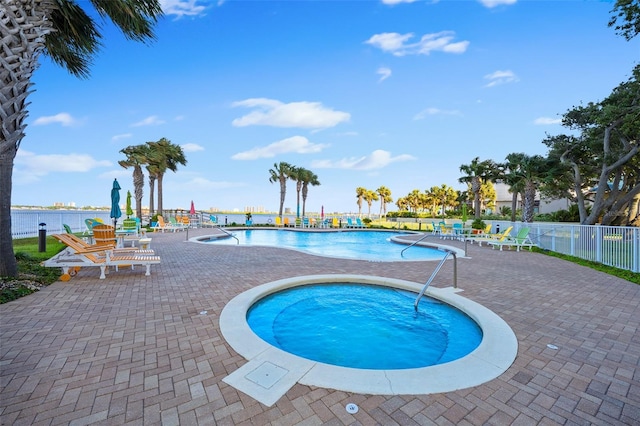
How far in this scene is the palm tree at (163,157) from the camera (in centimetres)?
2427

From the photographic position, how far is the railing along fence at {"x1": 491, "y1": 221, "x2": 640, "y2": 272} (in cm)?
743

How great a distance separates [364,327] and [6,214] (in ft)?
23.2

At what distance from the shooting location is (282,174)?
3269 cm

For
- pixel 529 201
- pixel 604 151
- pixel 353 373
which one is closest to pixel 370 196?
pixel 529 201

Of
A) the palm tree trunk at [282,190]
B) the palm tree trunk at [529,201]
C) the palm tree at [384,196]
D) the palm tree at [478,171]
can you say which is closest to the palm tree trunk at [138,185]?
the palm tree trunk at [282,190]

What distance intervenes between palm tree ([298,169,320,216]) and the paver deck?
30.2 metres

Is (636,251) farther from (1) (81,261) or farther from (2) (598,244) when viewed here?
(1) (81,261)

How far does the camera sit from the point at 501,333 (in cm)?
347

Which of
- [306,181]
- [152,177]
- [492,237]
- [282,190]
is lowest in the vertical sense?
[492,237]

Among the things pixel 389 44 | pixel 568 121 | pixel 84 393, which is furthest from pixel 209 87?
pixel 568 121

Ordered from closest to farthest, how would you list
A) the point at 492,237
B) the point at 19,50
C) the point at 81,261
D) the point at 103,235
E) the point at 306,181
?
the point at 19,50 → the point at 81,261 → the point at 103,235 → the point at 492,237 → the point at 306,181

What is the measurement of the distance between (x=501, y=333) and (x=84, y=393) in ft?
14.0

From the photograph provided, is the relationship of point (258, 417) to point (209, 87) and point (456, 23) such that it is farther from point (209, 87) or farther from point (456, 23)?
point (209, 87)

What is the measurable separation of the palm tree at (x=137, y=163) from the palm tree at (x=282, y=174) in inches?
509
